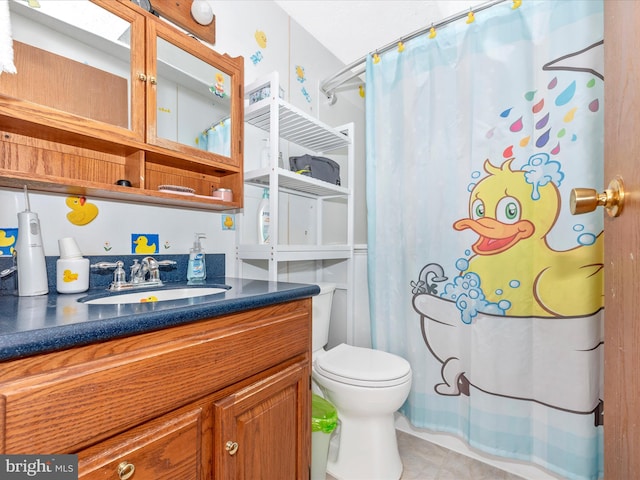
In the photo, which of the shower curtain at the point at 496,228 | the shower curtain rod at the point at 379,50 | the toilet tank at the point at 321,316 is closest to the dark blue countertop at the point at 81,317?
the toilet tank at the point at 321,316

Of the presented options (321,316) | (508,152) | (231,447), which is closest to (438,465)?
(321,316)

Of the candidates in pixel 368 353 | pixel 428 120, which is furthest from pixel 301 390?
pixel 428 120

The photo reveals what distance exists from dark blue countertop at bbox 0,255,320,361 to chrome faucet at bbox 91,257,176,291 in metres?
0.14

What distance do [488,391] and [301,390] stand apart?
36.7 inches

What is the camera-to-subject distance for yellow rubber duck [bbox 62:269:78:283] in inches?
35.0

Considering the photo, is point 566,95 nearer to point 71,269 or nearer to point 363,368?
point 363,368

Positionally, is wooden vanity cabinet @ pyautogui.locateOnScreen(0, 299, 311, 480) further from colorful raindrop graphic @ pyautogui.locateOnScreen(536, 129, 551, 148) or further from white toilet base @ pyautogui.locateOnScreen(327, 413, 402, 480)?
colorful raindrop graphic @ pyautogui.locateOnScreen(536, 129, 551, 148)

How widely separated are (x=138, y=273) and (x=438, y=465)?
5.08ft

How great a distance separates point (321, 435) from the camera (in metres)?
1.26

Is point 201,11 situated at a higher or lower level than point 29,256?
higher

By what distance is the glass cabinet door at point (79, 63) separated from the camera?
836 millimetres

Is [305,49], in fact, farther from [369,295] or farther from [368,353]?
[368,353]

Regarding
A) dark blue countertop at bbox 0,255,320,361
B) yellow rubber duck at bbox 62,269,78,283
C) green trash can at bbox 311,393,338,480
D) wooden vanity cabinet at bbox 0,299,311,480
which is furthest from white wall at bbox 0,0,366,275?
green trash can at bbox 311,393,338,480

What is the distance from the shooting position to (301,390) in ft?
3.21
